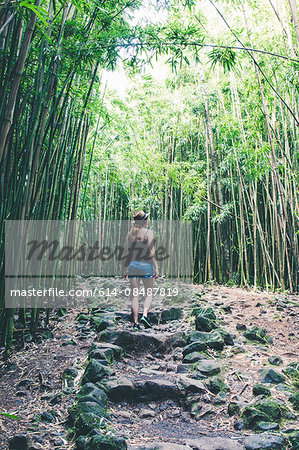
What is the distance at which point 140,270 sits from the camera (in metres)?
2.70

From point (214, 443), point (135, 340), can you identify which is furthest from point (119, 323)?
point (214, 443)

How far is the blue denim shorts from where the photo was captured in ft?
8.85

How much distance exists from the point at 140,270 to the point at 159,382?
4.09 feet

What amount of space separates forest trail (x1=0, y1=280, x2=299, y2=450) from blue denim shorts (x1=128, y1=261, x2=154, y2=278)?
1.30 ft

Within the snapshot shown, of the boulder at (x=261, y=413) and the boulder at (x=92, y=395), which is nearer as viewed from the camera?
the boulder at (x=261, y=413)

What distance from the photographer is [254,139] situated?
3.64 meters

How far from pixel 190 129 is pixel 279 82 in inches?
80.1

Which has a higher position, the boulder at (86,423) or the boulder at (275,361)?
the boulder at (275,361)

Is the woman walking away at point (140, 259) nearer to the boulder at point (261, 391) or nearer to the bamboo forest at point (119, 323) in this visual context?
the bamboo forest at point (119, 323)

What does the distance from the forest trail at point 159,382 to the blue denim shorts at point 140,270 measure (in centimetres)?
40

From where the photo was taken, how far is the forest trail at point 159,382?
1.17 m

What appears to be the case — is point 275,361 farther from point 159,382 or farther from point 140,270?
point 140,270

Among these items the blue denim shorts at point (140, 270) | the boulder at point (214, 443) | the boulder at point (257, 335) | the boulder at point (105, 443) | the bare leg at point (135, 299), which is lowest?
the boulder at point (214, 443)

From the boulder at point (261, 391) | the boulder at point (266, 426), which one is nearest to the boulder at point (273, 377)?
the boulder at point (261, 391)
